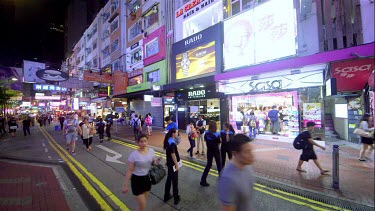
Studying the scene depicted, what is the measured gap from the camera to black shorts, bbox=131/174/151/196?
12.1ft

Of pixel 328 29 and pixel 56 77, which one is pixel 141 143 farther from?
pixel 56 77

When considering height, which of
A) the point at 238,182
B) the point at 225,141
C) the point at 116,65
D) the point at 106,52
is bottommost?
the point at 225,141

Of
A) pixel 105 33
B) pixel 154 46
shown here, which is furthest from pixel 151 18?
pixel 105 33

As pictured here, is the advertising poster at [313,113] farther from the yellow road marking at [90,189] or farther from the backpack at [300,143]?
the yellow road marking at [90,189]

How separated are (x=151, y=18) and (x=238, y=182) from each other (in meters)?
25.2

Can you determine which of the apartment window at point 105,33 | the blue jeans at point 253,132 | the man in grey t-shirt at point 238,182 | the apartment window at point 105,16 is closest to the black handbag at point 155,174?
the man in grey t-shirt at point 238,182

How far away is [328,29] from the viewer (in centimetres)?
1036

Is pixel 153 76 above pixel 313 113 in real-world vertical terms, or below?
above

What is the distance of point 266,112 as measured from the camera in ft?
44.3

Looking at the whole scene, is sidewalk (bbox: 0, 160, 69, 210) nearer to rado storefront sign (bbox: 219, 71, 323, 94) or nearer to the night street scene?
the night street scene

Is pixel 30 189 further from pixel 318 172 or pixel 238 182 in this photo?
pixel 318 172

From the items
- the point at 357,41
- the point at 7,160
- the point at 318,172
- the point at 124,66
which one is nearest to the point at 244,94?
the point at 357,41

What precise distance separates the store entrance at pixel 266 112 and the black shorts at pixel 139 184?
977 centimetres

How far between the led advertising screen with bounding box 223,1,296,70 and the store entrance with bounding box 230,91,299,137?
2.30 m
